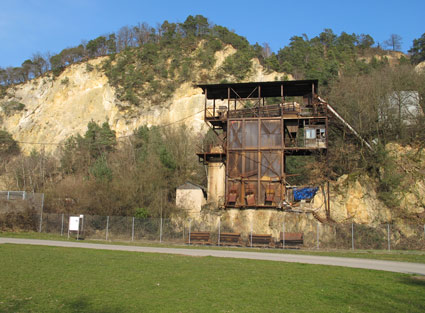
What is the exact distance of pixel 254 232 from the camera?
3500 centimetres

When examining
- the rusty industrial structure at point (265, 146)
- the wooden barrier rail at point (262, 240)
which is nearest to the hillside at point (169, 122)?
the rusty industrial structure at point (265, 146)

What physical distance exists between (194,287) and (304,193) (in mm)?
25594

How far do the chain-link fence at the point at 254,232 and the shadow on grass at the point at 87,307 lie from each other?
21.4m

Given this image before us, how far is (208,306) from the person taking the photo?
10.7 m

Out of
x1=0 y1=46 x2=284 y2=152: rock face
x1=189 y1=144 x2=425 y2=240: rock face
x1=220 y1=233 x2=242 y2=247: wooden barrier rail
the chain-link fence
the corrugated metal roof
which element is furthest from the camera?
x1=0 y1=46 x2=284 y2=152: rock face

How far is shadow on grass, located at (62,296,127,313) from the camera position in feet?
32.2

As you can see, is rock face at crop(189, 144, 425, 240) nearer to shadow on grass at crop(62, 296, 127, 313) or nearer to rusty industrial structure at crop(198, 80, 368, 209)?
rusty industrial structure at crop(198, 80, 368, 209)

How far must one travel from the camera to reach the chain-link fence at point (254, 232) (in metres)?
30.2

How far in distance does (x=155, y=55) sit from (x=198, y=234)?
59.0 metres

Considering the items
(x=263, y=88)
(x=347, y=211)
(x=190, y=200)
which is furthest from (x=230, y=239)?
(x=263, y=88)

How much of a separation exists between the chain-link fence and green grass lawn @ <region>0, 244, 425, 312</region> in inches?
509

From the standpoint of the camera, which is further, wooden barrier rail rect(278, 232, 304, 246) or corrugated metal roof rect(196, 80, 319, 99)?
corrugated metal roof rect(196, 80, 319, 99)

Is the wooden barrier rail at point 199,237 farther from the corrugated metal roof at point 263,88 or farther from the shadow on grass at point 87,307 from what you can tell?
the shadow on grass at point 87,307

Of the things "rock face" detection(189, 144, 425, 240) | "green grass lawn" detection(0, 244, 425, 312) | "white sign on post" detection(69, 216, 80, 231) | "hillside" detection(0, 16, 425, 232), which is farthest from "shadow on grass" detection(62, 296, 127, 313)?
"hillside" detection(0, 16, 425, 232)
